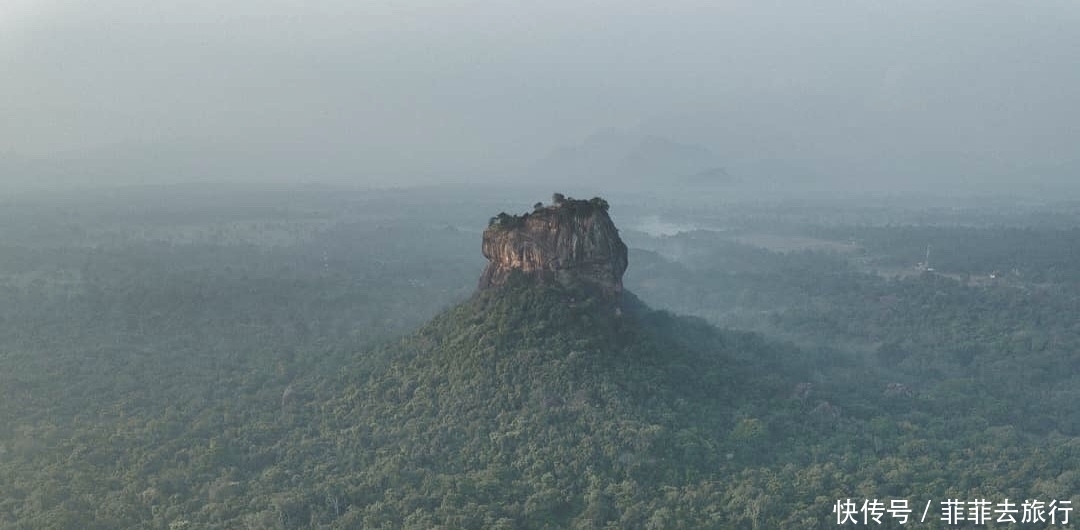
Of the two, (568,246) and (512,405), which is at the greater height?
(568,246)

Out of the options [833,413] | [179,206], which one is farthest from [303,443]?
[179,206]

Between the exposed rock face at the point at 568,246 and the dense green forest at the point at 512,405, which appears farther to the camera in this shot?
the exposed rock face at the point at 568,246

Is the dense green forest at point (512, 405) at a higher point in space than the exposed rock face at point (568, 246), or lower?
lower

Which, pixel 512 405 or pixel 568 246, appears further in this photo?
pixel 568 246

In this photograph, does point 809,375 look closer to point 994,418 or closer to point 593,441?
point 994,418
